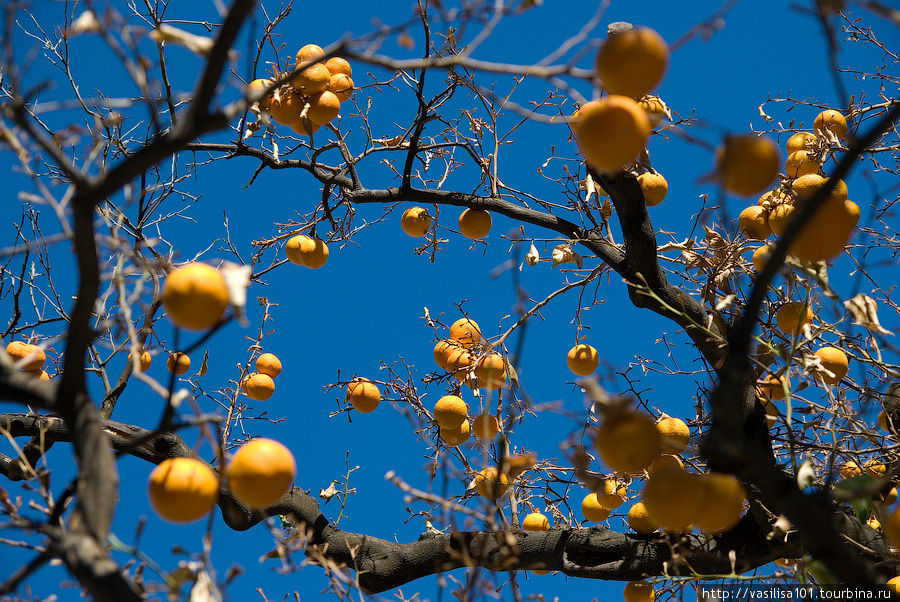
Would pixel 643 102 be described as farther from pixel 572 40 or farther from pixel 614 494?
pixel 614 494

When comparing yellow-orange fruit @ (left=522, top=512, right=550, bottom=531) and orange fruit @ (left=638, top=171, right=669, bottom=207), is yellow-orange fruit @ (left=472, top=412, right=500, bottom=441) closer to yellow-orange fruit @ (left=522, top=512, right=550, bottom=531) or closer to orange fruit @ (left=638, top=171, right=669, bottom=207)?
yellow-orange fruit @ (left=522, top=512, right=550, bottom=531)

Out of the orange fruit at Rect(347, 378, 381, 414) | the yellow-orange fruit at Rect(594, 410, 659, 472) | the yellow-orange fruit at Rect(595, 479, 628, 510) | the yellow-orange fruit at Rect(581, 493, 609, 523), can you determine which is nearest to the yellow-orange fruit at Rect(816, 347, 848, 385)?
the yellow-orange fruit at Rect(595, 479, 628, 510)

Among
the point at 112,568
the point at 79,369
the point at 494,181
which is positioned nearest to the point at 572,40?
the point at 79,369

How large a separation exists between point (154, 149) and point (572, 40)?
74cm

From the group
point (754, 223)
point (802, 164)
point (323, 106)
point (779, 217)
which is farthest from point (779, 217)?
point (323, 106)

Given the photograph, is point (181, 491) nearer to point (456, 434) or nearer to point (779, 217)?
point (456, 434)

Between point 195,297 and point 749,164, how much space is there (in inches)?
40.6

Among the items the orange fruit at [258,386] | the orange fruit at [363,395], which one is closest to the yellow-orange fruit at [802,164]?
the orange fruit at [363,395]

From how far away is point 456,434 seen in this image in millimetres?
2723

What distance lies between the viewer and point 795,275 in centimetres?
203

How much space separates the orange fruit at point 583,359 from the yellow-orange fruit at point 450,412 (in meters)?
0.49

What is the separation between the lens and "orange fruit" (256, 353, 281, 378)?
3490mm

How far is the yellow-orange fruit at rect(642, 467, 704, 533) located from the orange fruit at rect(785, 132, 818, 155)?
1.95 meters

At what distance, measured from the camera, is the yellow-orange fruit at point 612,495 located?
265cm
